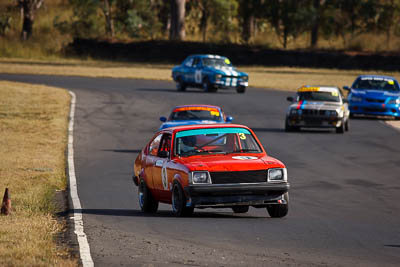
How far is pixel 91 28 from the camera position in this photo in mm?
78062

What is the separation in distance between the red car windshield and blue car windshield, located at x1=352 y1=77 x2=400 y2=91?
2051cm

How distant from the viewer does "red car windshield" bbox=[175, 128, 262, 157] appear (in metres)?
13.2

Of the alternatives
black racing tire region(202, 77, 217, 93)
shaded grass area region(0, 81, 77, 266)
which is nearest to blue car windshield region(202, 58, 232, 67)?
black racing tire region(202, 77, 217, 93)

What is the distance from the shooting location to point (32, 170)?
19641 mm

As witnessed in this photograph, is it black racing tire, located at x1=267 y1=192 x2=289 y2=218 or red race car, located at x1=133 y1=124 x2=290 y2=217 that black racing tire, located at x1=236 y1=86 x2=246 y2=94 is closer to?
red race car, located at x1=133 y1=124 x2=290 y2=217

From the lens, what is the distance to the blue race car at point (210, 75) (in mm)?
42938

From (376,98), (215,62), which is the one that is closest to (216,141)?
(376,98)

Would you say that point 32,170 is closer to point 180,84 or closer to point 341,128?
point 341,128

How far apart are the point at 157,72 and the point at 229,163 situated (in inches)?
1825

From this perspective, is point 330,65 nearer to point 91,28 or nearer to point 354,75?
point 354,75

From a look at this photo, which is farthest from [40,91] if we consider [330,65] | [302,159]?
[330,65]

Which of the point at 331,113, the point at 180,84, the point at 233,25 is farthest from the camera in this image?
the point at 233,25

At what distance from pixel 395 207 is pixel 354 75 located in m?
44.3

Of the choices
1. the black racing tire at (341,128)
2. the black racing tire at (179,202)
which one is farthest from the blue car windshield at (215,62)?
the black racing tire at (179,202)
